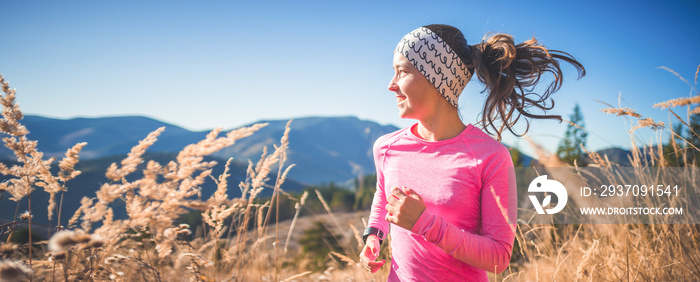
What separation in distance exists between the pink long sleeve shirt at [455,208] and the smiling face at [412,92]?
0.52 ft

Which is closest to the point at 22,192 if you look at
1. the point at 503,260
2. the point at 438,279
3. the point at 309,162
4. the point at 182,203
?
the point at 182,203

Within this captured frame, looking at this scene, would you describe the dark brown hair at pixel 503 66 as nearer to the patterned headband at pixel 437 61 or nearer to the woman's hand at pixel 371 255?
the patterned headband at pixel 437 61

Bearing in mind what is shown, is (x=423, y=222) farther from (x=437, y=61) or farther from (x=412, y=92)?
(x=437, y=61)

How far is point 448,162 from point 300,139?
146 metres

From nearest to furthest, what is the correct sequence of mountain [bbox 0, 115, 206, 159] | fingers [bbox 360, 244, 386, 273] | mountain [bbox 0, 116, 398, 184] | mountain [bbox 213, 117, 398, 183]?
fingers [bbox 360, 244, 386, 273], mountain [bbox 0, 115, 206, 159], mountain [bbox 0, 116, 398, 184], mountain [bbox 213, 117, 398, 183]

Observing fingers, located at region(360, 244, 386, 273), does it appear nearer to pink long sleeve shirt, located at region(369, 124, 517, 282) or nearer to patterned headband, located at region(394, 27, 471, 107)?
pink long sleeve shirt, located at region(369, 124, 517, 282)

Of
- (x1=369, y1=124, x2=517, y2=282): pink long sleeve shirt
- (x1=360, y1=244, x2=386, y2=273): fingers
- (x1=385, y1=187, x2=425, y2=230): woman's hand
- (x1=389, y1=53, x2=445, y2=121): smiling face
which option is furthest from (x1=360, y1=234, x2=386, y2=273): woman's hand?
(x1=389, y1=53, x2=445, y2=121): smiling face

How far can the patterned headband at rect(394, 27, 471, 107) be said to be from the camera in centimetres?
161

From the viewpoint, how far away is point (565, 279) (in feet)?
7.29

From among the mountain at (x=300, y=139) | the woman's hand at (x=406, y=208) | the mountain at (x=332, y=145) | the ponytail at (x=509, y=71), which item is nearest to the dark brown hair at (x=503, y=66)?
the ponytail at (x=509, y=71)

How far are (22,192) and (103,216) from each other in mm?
281

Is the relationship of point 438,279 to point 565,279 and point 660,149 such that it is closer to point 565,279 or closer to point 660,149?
point 565,279

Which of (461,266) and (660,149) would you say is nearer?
(461,266)

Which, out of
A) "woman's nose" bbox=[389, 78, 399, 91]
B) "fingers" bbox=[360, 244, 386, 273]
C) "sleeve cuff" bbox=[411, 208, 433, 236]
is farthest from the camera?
"woman's nose" bbox=[389, 78, 399, 91]
